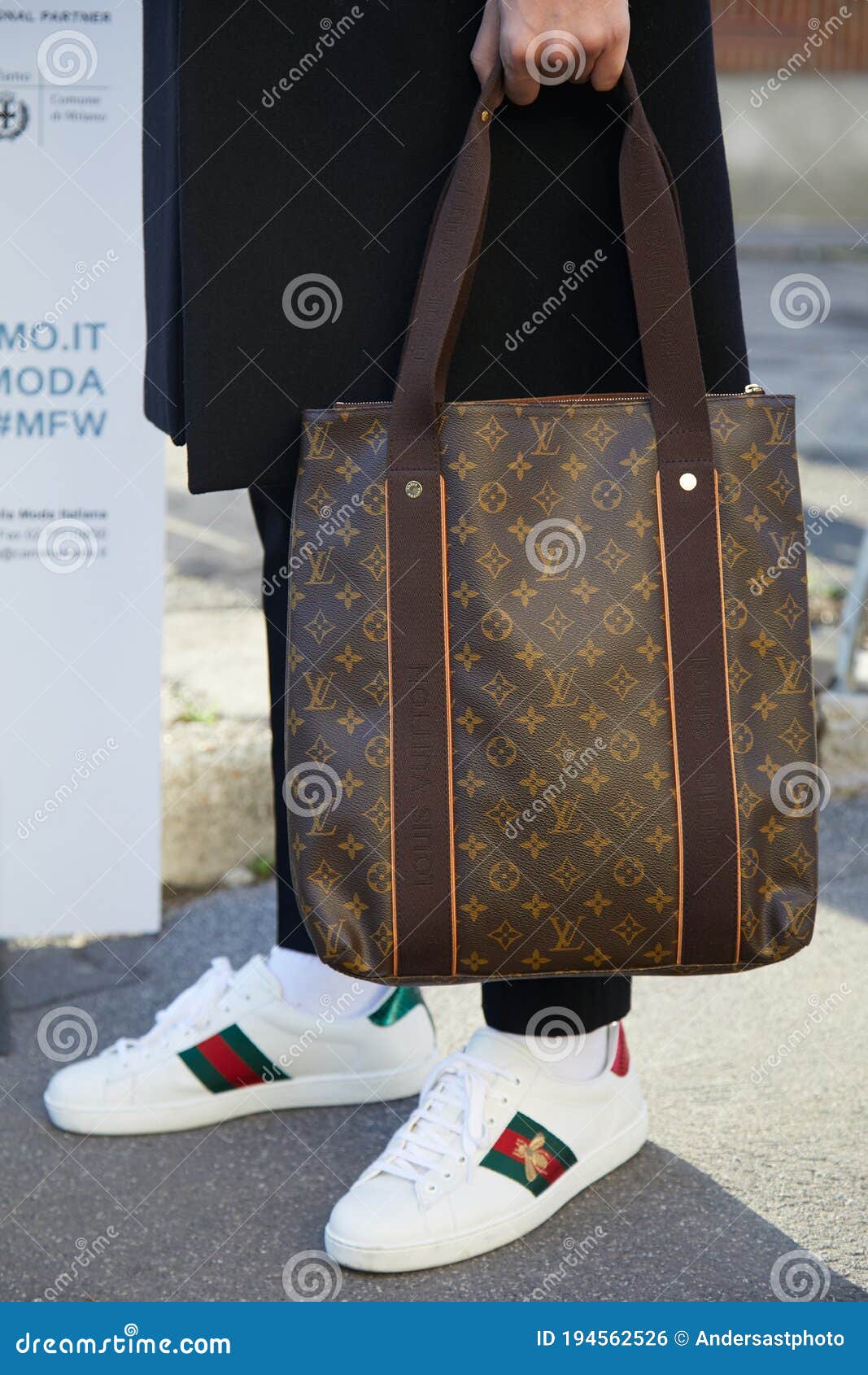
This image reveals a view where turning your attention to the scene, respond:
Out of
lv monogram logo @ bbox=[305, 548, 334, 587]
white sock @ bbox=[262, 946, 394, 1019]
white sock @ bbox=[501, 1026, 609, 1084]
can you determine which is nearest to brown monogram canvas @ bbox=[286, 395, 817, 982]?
lv monogram logo @ bbox=[305, 548, 334, 587]

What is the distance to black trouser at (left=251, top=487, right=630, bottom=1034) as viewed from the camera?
4.72 feet

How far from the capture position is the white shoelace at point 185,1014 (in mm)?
1668

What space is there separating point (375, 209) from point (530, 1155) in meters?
0.94

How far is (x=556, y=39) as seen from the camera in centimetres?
117

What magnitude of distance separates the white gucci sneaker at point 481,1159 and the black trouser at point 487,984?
1.6 inches

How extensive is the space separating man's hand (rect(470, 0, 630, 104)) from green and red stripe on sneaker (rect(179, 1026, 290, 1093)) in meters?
1.07

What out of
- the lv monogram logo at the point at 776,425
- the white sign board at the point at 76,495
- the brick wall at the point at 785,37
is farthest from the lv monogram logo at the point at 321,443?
the brick wall at the point at 785,37

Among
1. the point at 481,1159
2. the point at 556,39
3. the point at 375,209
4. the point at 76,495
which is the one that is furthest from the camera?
the point at 76,495

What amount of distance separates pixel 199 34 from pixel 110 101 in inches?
19.4

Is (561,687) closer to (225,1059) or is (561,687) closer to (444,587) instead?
(444,587)

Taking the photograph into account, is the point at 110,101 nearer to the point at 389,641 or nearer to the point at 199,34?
the point at 199,34

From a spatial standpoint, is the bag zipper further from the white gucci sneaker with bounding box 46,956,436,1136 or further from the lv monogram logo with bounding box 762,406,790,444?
the white gucci sneaker with bounding box 46,956,436,1136

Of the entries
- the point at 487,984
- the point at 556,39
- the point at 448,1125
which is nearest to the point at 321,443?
the point at 556,39

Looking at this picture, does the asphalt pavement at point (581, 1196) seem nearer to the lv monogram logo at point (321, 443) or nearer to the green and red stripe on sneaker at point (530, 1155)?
the green and red stripe on sneaker at point (530, 1155)
